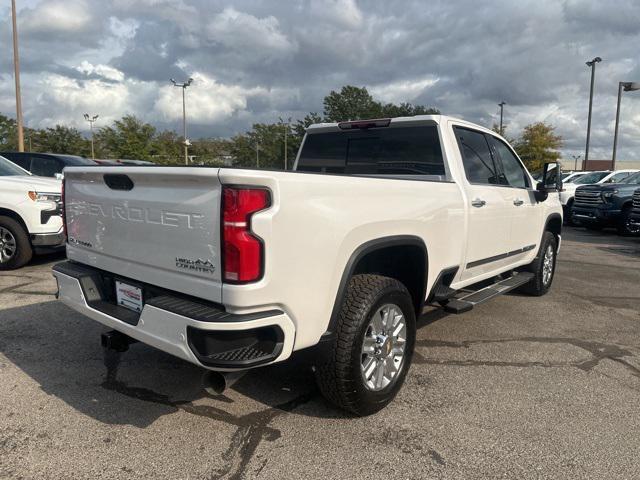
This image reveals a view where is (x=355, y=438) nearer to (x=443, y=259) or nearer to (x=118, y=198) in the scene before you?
(x=443, y=259)

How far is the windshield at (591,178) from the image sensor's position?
60.2 ft

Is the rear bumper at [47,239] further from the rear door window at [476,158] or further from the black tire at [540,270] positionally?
the black tire at [540,270]

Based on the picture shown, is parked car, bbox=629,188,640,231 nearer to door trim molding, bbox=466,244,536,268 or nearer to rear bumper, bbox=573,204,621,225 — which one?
rear bumper, bbox=573,204,621,225

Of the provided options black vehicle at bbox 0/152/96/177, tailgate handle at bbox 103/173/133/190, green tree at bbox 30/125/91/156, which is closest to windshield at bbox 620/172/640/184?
black vehicle at bbox 0/152/96/177

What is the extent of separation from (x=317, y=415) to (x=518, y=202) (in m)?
3.10

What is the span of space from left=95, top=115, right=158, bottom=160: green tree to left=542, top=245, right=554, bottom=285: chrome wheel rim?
41567 mm

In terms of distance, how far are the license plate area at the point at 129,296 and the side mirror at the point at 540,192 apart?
4.31 metres

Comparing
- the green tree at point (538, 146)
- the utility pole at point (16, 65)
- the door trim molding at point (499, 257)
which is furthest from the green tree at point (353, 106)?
the door trim molding at point (499, 257)

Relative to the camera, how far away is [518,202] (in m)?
4.99

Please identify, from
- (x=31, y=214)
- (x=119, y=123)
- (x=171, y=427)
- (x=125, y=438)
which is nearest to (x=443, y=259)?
(x=171, y=427)

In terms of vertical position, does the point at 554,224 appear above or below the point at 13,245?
above

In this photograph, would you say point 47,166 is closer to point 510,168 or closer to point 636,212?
point 510,168

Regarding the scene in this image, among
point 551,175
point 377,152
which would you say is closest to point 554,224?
point 551,175

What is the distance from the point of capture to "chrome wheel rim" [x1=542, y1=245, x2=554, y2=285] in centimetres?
611
